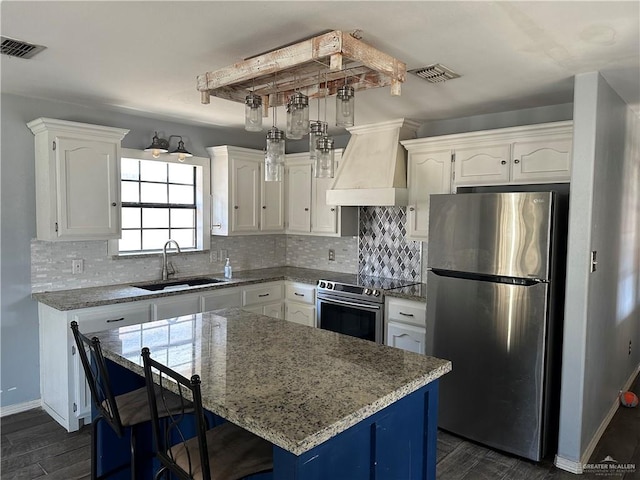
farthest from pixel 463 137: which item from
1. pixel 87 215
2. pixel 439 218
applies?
pixel 87 215

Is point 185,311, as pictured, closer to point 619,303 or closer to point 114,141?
point 114,141

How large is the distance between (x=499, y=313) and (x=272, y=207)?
108 inches

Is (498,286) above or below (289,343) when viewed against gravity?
above

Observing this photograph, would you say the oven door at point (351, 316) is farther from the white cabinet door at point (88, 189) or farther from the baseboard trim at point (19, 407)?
the baseboard trim at point (19, 407)

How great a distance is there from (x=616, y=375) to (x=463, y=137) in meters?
2.24

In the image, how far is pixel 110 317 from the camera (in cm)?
334

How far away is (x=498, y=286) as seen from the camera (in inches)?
116

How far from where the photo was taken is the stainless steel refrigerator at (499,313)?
2.82m

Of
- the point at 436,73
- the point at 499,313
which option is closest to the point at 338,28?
the point at 436,73

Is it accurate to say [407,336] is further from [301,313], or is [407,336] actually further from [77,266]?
[77,266]

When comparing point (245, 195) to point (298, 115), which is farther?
point (245, 195)

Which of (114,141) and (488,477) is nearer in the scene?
(488,477)

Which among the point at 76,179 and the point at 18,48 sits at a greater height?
the point at 18,48

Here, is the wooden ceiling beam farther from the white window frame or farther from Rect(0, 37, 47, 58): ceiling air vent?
the white window frame
